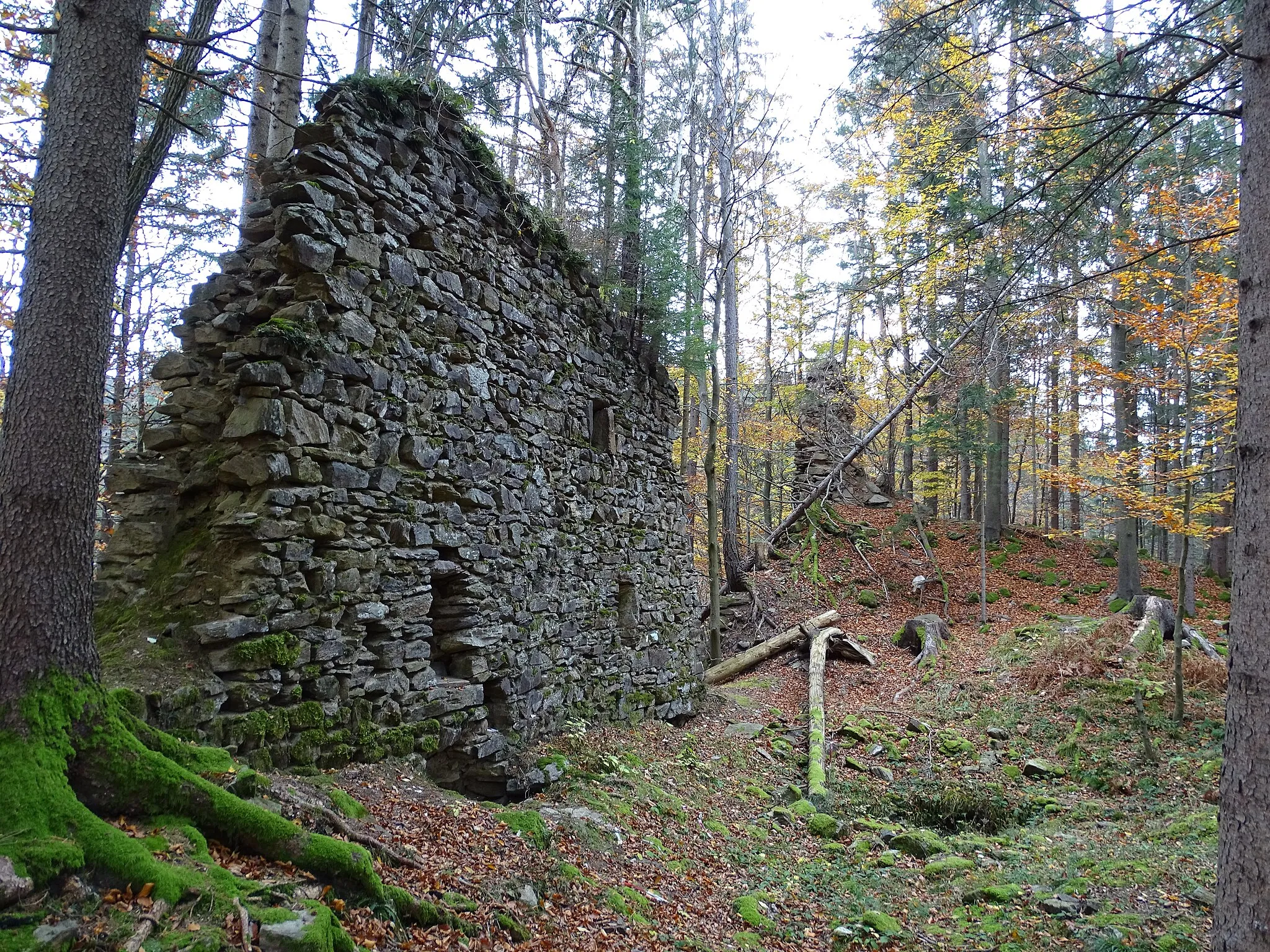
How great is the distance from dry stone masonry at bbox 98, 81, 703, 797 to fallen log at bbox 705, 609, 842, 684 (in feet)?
19.0

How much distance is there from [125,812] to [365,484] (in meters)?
2.41

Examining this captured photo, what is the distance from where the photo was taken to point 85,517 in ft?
9.09

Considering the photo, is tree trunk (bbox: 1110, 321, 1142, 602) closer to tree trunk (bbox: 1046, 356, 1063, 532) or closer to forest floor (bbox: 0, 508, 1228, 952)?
forest floor (bbox: 0, 508, 1228, 952)

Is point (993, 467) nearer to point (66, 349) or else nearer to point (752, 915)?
point (752, 915)

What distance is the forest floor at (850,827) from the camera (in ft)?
12.2

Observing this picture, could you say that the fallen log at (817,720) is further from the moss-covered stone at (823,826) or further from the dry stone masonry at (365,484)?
the dry stone masonry at (365,484)

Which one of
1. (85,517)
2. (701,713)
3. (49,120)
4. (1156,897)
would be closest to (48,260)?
(49,120)

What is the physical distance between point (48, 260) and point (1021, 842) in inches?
323

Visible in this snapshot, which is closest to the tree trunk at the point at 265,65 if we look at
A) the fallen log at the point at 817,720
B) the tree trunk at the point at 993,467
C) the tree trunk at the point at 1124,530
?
the fallen log at the point at 817,720

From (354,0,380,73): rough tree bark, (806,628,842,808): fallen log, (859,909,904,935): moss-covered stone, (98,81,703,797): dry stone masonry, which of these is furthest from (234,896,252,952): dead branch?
(354,0,380,73): rough tree bark

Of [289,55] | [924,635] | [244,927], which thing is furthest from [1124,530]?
[289,55]

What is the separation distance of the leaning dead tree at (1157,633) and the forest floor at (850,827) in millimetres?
302

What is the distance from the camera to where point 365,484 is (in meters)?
4.66

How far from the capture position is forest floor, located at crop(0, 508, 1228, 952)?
371cm
